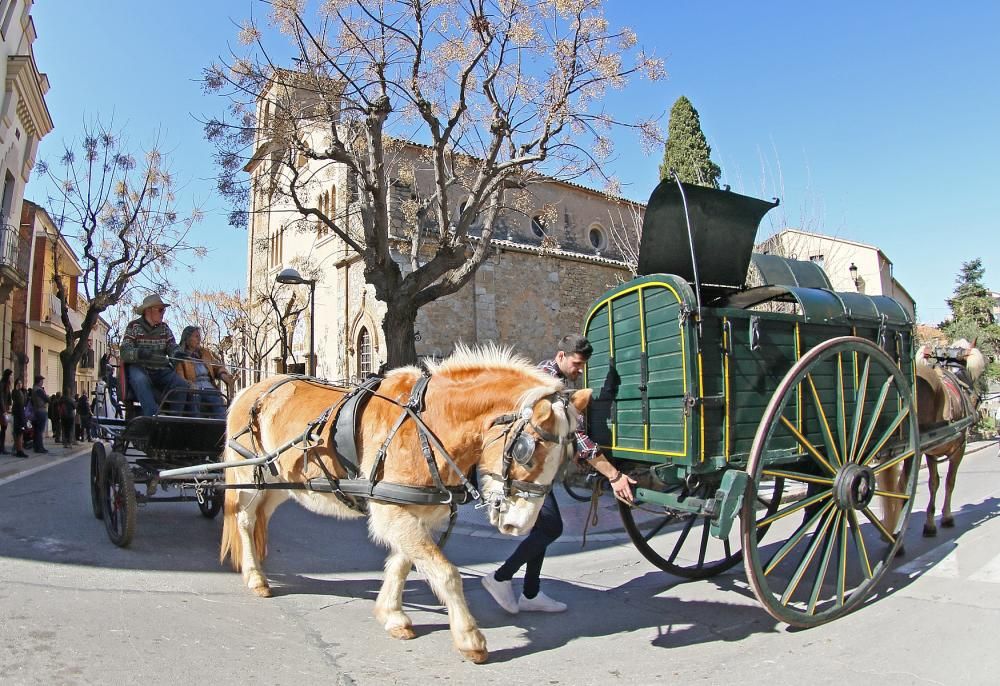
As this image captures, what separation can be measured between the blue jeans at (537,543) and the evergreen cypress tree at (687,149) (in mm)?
13491

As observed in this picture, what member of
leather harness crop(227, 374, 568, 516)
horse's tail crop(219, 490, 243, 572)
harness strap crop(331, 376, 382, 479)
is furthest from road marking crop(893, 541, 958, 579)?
horse's tail crop(219, 490, 243, 572)

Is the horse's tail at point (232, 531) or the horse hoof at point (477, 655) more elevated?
the horse's tail at point (232, 531)

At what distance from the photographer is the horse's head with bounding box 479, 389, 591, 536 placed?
3445 mm

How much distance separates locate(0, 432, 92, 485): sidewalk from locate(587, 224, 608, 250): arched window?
19737 millimetres

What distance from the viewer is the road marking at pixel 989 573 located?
15.5ft

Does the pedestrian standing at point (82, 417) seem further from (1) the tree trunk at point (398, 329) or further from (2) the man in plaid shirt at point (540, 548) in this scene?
(2) the man in plaid shirt at point (540, 548)

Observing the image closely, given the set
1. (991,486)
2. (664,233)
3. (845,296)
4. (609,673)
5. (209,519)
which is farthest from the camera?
(991,486)

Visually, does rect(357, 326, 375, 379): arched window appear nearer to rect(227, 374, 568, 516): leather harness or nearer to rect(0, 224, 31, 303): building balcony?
rect(0, 224, 31, 303): building balcony

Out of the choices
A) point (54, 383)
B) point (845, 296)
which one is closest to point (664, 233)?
point (845, 296)

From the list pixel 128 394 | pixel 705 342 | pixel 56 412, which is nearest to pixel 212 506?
pixel 128 394

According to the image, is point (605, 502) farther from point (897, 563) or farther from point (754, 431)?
point (754, 431)

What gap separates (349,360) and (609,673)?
18856 mm

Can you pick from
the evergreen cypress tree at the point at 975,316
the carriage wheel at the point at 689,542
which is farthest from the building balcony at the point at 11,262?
the evergreen cypress tree at the point at 975,316

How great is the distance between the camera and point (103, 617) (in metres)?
4.12
